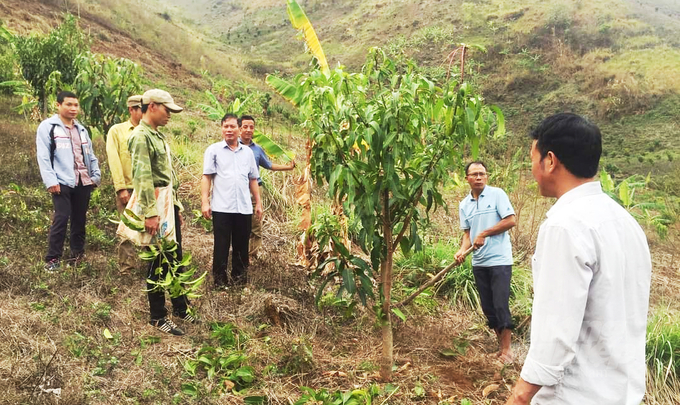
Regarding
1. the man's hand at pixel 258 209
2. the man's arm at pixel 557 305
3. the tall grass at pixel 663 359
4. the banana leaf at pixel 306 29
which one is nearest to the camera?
the man's arm at pixel 557 305

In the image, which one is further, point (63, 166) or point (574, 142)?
point (63, 166)

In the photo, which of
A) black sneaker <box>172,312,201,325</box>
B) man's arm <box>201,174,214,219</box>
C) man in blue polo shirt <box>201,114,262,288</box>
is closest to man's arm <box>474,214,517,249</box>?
man in blue polo shirt <box>201,114,262,288</box>

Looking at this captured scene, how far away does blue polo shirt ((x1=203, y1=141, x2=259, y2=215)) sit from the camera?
4.29 m

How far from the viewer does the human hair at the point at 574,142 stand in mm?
1508

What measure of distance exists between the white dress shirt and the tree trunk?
1.50 m

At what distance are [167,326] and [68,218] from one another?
1.68m

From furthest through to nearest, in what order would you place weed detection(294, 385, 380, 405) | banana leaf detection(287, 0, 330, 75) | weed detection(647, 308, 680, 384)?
banana leaf detection(287, 0, 330, 75) < weed detection(647, 308, 680, 384) < weed detection(294, 385, 380, 405)

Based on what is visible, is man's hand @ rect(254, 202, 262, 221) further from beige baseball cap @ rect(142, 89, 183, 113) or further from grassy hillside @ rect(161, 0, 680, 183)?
grassy hillside @ rect(161, 0, 680, 183)

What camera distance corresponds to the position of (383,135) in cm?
259

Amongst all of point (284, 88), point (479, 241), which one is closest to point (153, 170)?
point (479, 241)

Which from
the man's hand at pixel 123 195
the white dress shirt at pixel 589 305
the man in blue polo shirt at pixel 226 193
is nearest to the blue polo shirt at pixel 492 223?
the man in blue polo shirt at pixel 226 193

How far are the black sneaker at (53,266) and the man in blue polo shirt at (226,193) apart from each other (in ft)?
4.36

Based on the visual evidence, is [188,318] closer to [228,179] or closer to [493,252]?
[228,179]

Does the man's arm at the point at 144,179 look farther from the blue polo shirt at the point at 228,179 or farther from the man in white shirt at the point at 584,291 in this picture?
the man in white shirt at the point at 584,291
